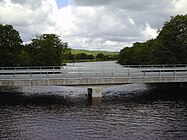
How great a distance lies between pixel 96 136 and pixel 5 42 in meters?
48.0

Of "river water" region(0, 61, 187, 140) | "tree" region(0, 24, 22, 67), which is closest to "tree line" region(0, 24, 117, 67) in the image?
"tree" region(0, 24, 22, 67)

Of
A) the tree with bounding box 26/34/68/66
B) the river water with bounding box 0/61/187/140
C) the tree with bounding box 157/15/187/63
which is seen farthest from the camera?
the tree with bounding box 26/34/68/66

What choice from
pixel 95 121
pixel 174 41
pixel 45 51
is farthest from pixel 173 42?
pixel 95 121

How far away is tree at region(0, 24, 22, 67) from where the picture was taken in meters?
66.1

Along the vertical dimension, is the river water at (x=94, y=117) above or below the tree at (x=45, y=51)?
below

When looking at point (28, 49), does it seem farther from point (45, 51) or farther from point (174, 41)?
point (174, 41)

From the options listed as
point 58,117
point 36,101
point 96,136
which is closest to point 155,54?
point 36,101

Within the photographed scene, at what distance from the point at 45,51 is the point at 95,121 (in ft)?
198

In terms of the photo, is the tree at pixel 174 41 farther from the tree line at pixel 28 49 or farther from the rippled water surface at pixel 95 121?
the tree line at pixel 28 49

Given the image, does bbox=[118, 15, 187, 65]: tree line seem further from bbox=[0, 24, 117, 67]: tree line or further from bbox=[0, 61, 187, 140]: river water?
bbox=[0, 24, 117, 67]: tree line

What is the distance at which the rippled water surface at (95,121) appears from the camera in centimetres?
2564

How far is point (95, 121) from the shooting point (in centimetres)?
3039

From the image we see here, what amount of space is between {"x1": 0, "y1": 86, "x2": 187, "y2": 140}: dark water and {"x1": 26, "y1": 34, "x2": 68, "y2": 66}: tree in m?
47.7

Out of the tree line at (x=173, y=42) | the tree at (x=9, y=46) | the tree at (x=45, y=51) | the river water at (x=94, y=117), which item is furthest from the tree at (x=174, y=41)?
the tree at (x=45, y=51)
